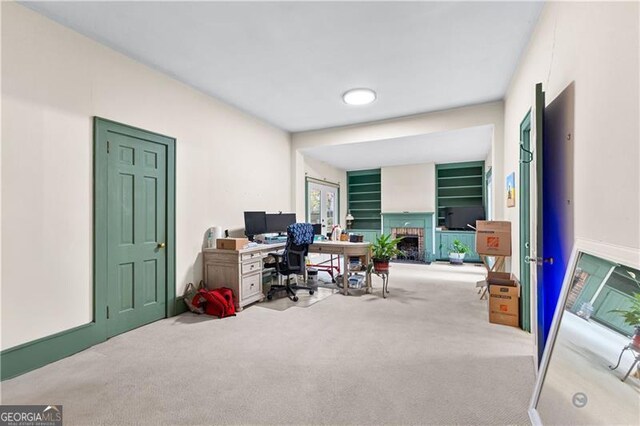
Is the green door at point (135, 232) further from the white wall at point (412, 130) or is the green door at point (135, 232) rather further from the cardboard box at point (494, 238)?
the cardboard box at point (494, 238)

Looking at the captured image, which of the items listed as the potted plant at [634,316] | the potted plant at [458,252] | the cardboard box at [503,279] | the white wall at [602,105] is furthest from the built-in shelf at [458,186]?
the potted plant at [634,316]

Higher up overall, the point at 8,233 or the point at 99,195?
the point at 99,195

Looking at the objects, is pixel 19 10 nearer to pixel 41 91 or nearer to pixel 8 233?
pixel 41 91

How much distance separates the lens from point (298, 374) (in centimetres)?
222

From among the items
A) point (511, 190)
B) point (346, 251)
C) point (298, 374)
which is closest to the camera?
point (298, 374)

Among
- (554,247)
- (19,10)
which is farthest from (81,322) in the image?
(554,247)

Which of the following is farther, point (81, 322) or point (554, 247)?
point (81, 322)

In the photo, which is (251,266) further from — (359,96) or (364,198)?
(364,198)

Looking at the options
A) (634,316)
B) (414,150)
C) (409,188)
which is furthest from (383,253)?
(409,188)

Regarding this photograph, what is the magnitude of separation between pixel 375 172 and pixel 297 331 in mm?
6817

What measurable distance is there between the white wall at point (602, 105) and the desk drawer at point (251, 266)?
3368 millimetres

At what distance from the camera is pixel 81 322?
269 centimetres

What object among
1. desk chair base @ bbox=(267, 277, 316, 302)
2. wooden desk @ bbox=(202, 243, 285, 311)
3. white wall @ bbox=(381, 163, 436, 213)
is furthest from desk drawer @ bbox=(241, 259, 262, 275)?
white wall @ bbox=(381, 163, 436, 213)

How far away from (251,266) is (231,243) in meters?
0.44
